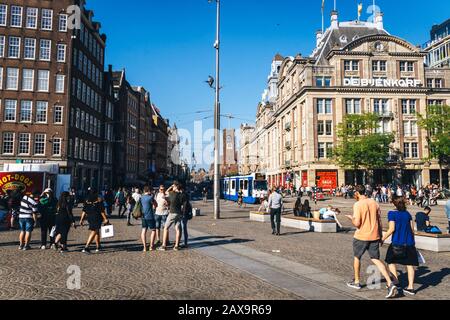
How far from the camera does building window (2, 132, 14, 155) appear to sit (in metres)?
39.5

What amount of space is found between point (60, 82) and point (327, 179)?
37.6m

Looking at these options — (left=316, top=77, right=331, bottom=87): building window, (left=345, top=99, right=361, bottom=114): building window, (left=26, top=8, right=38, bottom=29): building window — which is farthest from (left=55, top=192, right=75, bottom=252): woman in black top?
(left=345, top=99, right=361, bottom=114): building window

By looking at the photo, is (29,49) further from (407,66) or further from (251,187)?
(407,66)

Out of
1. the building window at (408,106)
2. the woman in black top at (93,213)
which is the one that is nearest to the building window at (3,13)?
the woman in black top at (93,213)

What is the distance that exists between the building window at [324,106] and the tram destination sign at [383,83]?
11.9ft

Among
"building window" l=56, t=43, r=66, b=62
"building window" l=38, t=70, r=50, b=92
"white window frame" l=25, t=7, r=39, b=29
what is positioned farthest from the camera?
"building window" l=56, t=43, r=66, b=62

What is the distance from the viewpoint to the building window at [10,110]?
4000cm

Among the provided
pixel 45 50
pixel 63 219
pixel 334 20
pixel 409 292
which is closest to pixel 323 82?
pixel 334 20

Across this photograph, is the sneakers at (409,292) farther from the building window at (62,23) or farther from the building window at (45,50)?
the building window at (62,23)

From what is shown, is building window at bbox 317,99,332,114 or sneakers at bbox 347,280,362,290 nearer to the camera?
sneakers at bbox 347,280,362,290

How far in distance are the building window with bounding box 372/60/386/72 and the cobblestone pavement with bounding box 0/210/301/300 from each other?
175 feet

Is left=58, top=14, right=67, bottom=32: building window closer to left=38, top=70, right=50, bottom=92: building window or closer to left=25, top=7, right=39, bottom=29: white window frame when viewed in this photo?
left=25, top=7, right=39, bottom=29: white window frame
